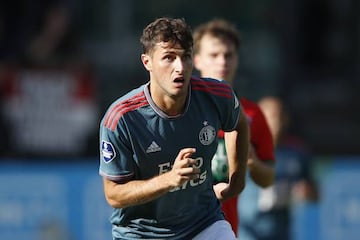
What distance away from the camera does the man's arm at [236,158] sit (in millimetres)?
6410

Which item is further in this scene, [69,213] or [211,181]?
[69,213]

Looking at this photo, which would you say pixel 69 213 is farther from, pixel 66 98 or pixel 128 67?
pixel 128 67

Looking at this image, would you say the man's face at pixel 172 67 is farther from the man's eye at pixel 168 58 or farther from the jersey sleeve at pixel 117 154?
the jersey sleeve at pixel 117 154

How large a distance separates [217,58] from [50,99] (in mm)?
6418

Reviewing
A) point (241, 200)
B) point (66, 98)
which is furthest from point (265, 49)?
point (241, 200)

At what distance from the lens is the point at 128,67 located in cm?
1494

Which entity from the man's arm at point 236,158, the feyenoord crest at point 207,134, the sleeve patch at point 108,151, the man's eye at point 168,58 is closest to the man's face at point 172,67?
the man's eye at point 168,58

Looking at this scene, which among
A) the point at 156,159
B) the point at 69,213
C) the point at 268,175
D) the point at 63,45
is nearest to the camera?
the point at 156,159

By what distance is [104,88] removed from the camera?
1460cm

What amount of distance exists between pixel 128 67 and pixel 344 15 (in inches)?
135

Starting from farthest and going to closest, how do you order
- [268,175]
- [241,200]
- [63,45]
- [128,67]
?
[128,67] → [63,45] → [241,200] → [268,175]

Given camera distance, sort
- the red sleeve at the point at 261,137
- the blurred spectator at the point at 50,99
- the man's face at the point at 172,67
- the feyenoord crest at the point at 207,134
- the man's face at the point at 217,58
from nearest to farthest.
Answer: the man's face at the point at 172,67 → the feyenoord crest at the point at 207,134 → the man's face at the point at 217,58 → the red sleeve at the point at 261,137 → the blurred spectator at the point at 50,99

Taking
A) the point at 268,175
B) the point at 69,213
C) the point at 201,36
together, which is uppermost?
the point at 201,36

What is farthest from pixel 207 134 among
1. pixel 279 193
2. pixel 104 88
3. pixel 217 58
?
pixel 104 88
